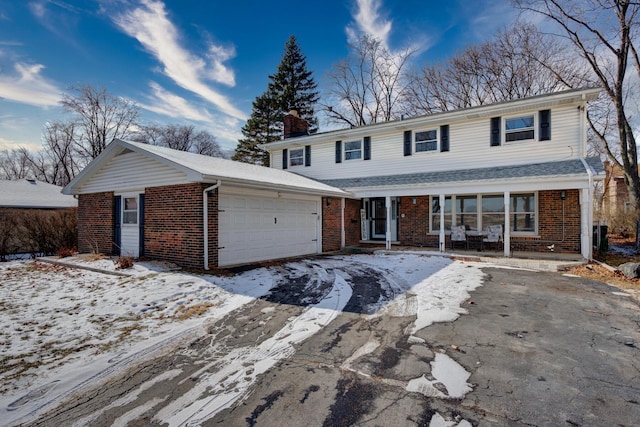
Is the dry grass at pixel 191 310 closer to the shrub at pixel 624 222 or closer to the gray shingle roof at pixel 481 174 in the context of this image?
the gray shingle roof at pixel 481 174

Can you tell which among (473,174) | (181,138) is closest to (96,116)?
(181,138)

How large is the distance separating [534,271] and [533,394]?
6.78m

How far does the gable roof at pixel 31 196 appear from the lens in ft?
52.9

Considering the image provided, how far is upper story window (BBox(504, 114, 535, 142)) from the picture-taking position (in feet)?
36.5

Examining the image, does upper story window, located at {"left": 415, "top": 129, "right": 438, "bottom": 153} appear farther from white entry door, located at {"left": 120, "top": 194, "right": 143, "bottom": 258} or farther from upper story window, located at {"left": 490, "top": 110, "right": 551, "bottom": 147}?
white entry door, located at {"left": 120, "top": 194, "right": 143, "bottom": 258}

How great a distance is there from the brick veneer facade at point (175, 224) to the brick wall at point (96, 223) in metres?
0.03

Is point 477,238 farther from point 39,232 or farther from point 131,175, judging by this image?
point 39,232

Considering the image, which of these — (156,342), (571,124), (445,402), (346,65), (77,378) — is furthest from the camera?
(346,65)

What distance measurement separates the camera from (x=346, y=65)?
89.0 ft

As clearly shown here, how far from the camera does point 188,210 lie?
27.1ft

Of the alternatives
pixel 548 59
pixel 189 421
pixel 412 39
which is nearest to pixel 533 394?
pixel 189 421

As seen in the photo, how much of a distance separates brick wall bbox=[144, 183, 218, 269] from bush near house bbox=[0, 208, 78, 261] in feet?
17.6

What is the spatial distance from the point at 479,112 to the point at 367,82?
17.2 m

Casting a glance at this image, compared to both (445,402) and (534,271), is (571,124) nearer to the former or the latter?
(534,271)
